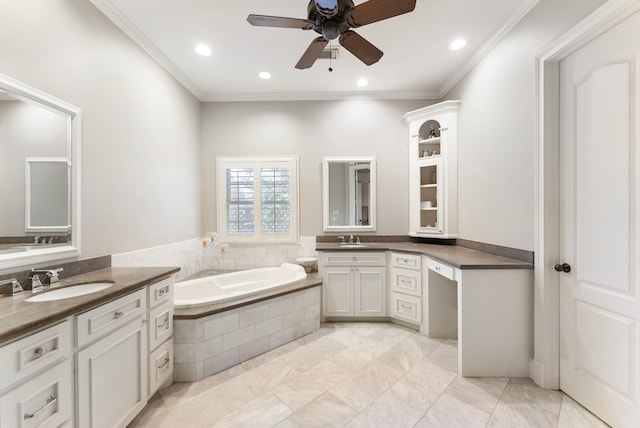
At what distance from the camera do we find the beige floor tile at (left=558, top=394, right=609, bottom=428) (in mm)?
1611

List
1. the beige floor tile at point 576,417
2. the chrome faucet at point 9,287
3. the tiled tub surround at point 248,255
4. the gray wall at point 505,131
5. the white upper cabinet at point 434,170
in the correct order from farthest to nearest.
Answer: the tiled tub surround at point 248,255 < the white upper cabinet at point 434,170 < the gray wall at point 505,131 < the beige floor tile at point 576,417 < the chrome faucet at point 9,287

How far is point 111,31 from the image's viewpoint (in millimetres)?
2094

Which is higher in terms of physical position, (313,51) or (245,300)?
(313,51)

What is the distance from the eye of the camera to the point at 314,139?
3662 mm

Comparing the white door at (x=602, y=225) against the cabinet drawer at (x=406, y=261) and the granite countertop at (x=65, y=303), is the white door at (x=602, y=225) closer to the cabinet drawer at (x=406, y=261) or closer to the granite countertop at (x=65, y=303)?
the cabinet drawer at (x=406, y=261)

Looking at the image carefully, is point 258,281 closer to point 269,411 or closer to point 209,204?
point 209,204

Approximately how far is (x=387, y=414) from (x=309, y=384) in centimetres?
61

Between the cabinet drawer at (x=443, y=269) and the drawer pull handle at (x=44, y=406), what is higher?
the cabinet drawer at (x=443, y=269)

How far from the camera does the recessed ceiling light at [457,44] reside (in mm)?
2506

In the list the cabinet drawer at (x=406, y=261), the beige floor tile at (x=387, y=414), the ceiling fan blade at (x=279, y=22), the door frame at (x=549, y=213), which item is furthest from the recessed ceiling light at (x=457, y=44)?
the beige floor tile at (x=387, y=414)

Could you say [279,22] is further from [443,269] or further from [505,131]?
[443,269]

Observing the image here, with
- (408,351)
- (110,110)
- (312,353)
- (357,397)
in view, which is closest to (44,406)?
(357,397)

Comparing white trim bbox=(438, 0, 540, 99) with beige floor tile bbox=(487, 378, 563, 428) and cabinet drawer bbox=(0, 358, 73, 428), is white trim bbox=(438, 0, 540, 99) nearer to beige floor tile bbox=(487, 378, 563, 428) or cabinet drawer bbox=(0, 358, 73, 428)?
beige floor tile bbox=(487, 378, 563, 428)

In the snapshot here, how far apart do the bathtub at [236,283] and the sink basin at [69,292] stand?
92 cm
